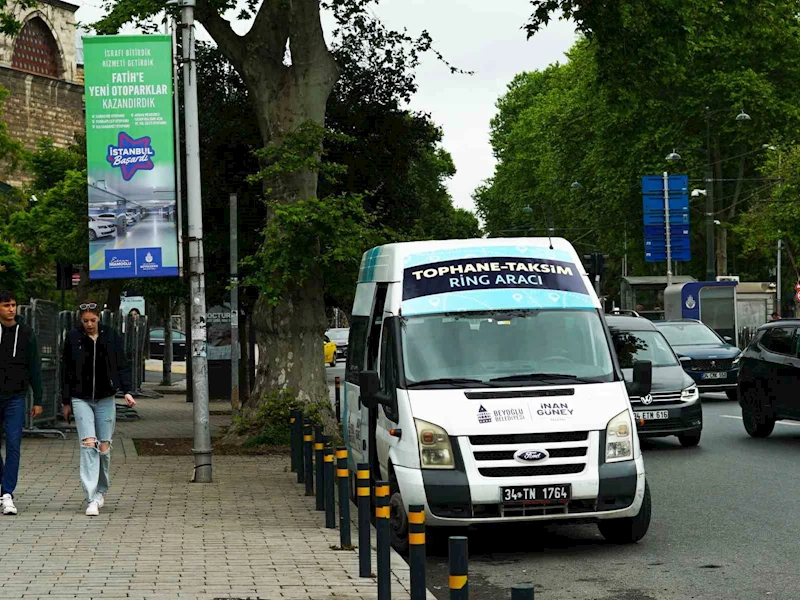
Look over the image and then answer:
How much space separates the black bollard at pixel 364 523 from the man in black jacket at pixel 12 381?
433 cm

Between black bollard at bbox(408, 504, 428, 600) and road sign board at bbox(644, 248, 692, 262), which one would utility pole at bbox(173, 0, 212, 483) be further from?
road sign board at bbox(644, 248, 692, 262)

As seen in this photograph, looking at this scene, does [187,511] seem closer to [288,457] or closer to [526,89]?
[288,457]

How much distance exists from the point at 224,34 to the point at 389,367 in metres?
10.4

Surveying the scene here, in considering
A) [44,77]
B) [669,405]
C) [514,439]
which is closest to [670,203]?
[44,77]

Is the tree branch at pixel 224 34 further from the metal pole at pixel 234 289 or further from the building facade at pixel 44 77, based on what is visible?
the building facade at pixel 44 77

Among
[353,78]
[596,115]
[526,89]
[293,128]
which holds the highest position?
[526,89]

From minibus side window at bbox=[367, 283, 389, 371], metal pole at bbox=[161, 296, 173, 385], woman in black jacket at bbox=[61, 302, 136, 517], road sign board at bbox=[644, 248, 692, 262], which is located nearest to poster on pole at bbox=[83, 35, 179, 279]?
woman in black jacket at bbox=[61, 302, 136, 517]

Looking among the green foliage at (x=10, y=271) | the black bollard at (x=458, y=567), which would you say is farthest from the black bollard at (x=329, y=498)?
the green foliage at (x=10, y=271)

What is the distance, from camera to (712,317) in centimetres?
4659

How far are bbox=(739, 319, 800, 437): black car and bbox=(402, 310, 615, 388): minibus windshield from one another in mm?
7942

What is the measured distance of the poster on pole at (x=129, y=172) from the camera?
16.8 metres

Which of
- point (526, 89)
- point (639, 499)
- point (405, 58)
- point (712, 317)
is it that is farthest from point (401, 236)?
point (526, 89)

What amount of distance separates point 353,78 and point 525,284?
15.6 m

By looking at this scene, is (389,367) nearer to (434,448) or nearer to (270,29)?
(434,448)
